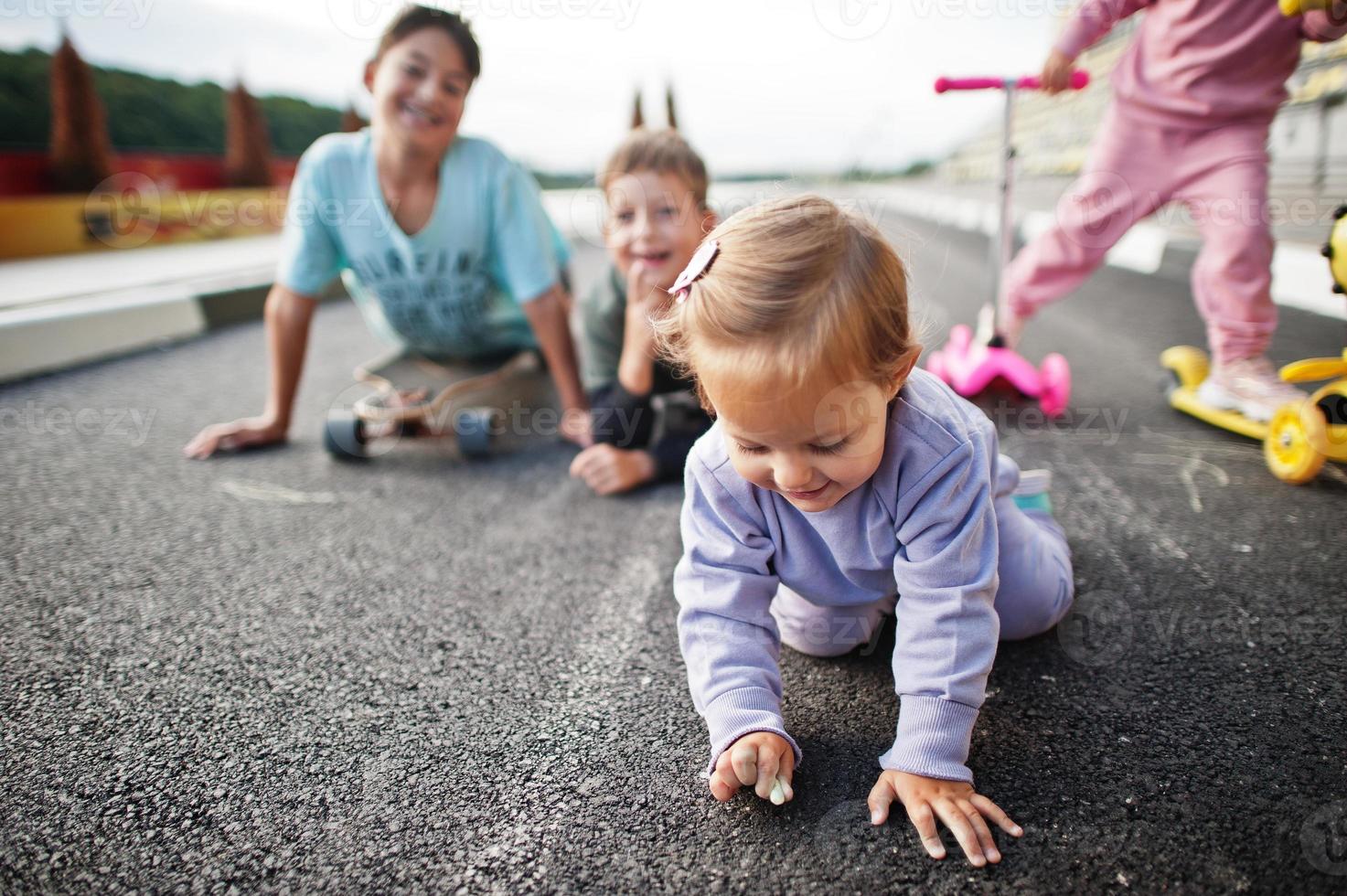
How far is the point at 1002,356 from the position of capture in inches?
85.4

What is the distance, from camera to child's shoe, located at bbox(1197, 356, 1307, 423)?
1.86 meters

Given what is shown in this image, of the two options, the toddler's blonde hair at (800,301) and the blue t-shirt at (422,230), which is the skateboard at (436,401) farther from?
the toddler's blonde hair at (800,301)

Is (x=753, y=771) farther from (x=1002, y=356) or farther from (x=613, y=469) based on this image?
(x=1002, y=356)

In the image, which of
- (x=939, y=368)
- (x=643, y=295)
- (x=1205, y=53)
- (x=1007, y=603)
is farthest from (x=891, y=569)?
(x=1205, y=53)

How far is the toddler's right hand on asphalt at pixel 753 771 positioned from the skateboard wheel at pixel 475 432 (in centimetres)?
136

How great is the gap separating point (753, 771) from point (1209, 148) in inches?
82.1

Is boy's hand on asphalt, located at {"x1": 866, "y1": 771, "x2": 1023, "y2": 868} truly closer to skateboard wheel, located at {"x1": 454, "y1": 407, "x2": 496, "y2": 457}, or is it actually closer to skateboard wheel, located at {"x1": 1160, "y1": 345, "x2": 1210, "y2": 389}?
skateboard wheel, located at {"x1": 454, "y1": 407, "x2": 496, "y2": 457}

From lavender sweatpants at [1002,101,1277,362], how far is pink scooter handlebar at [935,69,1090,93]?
0.19 meters

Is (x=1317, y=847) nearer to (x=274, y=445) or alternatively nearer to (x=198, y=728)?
(x=198, y=728)

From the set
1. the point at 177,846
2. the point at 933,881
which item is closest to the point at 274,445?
the point at 177,846

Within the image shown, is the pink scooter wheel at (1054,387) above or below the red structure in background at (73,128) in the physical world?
below

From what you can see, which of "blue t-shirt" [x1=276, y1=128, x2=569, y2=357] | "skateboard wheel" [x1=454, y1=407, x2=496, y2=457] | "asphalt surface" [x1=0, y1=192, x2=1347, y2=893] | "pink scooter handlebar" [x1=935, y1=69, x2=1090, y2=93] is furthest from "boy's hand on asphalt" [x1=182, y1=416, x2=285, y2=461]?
"pink scooter handlebar" [x1=935, y1=69, x2=1090, y2=93]

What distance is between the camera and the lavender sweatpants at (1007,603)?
1.09 m

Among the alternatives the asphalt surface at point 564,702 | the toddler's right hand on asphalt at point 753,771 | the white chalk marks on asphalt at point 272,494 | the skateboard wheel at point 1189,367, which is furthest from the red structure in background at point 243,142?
the toddler's right hand on asphalt at point 753,771
